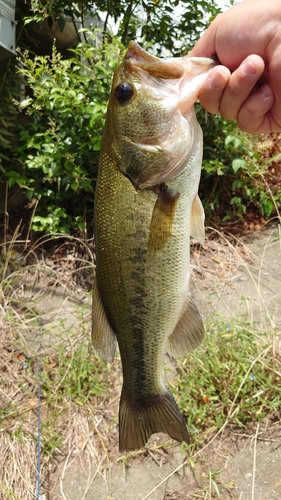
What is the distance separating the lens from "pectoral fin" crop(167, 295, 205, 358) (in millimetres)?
1538

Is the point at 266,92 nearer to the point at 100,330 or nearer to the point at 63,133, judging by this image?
the point at 100,330

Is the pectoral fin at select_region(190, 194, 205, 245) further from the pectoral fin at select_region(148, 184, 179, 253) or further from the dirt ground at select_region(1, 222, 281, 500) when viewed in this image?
the dirt ground at select_region(1, 222, 281, 500)

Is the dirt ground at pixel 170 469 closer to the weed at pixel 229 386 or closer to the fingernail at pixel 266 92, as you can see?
the weed at pixel 229 386

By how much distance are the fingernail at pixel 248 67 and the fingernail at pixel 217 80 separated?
0.23ft

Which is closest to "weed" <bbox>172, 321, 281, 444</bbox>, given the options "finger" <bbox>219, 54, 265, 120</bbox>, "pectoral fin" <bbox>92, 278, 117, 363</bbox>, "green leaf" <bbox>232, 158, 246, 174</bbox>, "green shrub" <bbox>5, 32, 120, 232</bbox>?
"pectoral fin" <bbox>92, 278, 117, 363</bbox>

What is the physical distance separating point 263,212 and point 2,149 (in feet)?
9.66

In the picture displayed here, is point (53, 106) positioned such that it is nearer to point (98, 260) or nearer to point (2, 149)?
point (2, 149)

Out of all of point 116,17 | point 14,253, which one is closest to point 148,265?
point 14,253

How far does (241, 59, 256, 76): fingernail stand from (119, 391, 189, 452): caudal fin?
1236 mm

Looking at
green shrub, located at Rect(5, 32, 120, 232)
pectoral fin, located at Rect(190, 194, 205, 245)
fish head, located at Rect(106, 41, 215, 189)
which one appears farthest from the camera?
green shrub, located at Rect(5, 32, 120, 232)

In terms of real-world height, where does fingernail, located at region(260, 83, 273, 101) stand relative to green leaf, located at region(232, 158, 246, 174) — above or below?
above

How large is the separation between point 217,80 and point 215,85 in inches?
0.9

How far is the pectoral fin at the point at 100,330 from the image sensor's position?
1485 millimetres

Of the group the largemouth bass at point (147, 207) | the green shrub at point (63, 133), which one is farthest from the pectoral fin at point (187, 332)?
the green shrub at point (63, 133)
